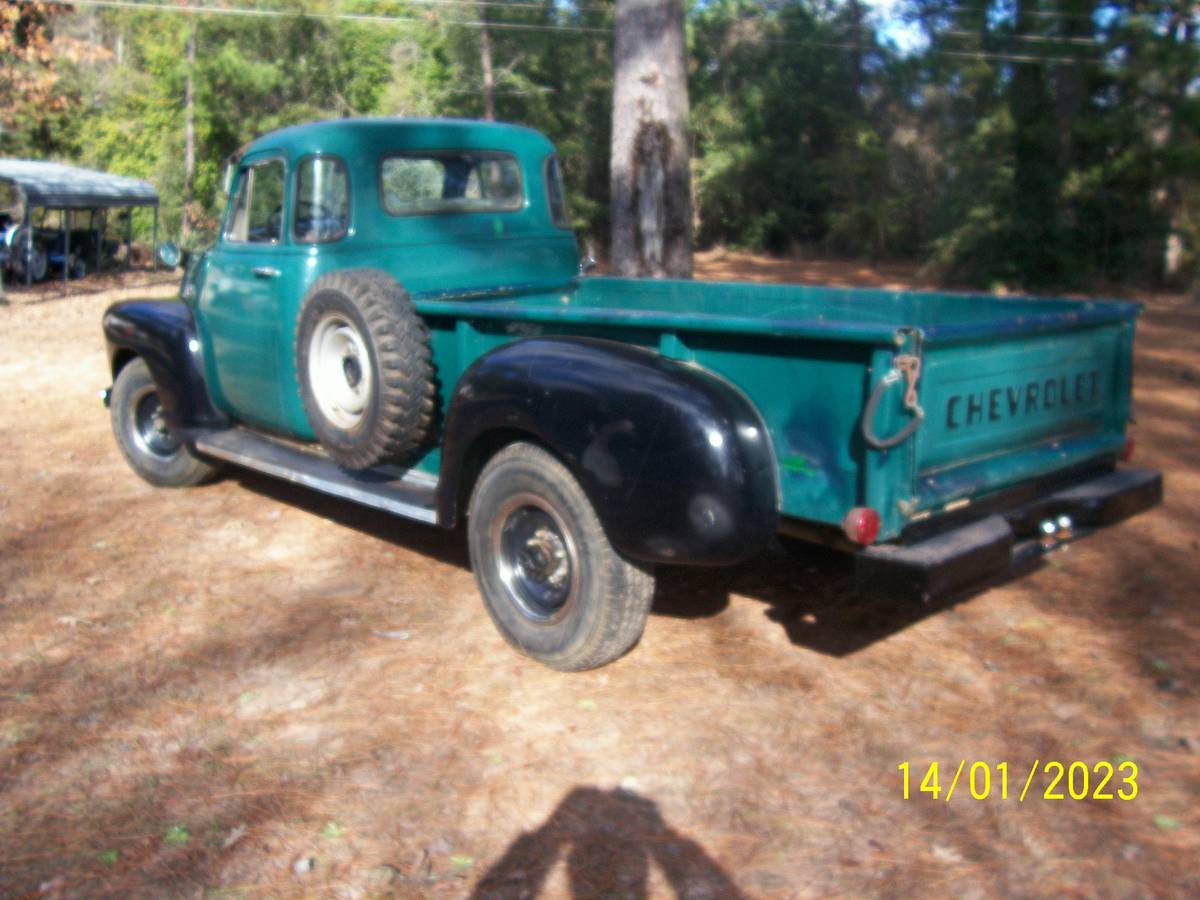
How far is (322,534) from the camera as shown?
585 centimetres

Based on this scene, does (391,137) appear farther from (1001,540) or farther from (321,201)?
(1001,540)

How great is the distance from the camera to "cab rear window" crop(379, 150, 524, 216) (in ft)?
17.7

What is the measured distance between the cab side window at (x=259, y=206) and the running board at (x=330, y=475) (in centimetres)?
102

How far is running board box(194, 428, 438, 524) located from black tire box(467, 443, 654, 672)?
1.21ft

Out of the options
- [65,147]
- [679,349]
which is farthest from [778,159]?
[679,349]

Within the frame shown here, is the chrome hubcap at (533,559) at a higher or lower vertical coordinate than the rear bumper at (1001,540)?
lower

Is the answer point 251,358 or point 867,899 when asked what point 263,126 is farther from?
point 867,899

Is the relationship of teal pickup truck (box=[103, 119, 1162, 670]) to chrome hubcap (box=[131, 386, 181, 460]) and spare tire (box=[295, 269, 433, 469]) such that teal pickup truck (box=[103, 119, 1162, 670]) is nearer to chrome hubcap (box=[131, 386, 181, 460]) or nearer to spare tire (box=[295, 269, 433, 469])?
spare tire (box=[295, 269, 433, 469])

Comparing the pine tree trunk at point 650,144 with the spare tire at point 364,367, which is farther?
the pine tree trunk at point 650,144

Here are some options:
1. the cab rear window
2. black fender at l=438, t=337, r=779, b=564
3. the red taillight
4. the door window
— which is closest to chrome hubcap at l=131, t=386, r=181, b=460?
the cab rear window

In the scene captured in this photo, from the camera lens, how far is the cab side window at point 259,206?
5.51 m

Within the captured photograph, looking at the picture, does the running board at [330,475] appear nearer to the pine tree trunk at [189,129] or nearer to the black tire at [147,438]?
the black tire at [147,438]

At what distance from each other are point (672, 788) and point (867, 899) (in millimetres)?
693
